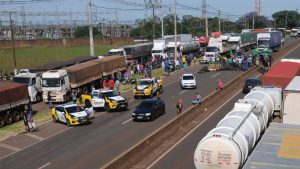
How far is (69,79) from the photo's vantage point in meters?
44.7

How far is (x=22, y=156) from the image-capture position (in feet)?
86.0

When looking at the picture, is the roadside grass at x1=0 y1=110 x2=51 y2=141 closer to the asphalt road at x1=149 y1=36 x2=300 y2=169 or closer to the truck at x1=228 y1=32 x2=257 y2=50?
the asphalt road at x1=149 y1=36 x2=300 y2=169

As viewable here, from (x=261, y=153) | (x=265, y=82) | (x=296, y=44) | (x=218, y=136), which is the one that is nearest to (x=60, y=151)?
(x=218, y=136)

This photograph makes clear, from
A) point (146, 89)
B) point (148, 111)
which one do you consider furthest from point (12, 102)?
point (146, 89)

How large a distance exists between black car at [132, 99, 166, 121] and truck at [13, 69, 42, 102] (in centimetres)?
1364

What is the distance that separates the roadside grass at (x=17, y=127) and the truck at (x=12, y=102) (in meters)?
0.61

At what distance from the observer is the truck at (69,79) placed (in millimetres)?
42594

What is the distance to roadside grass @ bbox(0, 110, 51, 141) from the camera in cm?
3185

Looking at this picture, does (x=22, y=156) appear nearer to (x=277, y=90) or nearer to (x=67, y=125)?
(x=67, y=125)

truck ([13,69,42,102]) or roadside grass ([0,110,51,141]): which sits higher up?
truck ([13,69,42,102])

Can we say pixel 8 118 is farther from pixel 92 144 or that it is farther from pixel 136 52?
pixel 136 52

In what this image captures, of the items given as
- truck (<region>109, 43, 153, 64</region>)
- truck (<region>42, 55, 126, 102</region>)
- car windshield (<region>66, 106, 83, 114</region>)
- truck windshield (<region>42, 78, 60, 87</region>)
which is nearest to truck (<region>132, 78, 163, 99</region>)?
truck (<region>42, 55, 126, 102</region>)

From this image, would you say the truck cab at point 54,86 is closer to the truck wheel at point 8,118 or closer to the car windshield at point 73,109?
the truck wheel at point 8,118

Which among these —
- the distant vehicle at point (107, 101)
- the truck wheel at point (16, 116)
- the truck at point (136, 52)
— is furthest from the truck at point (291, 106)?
the truck at point (136, 52)
